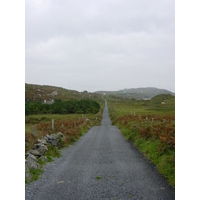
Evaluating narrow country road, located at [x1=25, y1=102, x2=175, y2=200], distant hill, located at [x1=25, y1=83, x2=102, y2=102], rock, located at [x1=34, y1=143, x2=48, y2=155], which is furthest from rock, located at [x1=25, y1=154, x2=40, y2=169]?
distant hill, located at [x1=25, y1=83, x2=102, y2=102]

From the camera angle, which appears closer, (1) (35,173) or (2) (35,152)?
(1) (35,173)

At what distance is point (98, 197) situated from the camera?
212 inches

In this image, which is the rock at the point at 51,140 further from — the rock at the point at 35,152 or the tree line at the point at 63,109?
the tree line at the point at 63,109

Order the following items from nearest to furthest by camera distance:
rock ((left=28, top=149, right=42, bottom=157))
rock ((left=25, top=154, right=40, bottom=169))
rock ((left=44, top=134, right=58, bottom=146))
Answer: rock ((left=25, top=154, right=40, bottom=169)) → rock ((left=28, top=149, right=42, bottom=157)) → rock ((left=44, top=134, right=58, bottom=146))

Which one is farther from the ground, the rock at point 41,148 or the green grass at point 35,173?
the rock at point 41,148

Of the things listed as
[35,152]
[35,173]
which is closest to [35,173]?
[35,173]

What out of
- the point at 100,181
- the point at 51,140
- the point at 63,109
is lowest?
the point at 63,109

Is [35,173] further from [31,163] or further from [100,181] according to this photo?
[100,181]

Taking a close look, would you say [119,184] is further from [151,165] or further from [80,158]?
[80,158]

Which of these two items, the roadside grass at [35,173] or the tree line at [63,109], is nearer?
the roadside grass at [35,173]

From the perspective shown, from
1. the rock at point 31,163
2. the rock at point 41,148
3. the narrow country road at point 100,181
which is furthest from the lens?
the rock at point 41,148

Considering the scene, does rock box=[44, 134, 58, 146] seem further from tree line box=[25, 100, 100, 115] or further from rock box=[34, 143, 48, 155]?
tree line box=[25, 100, 100, 115]

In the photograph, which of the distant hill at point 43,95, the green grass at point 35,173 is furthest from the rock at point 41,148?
the distant hill at point 43,95
